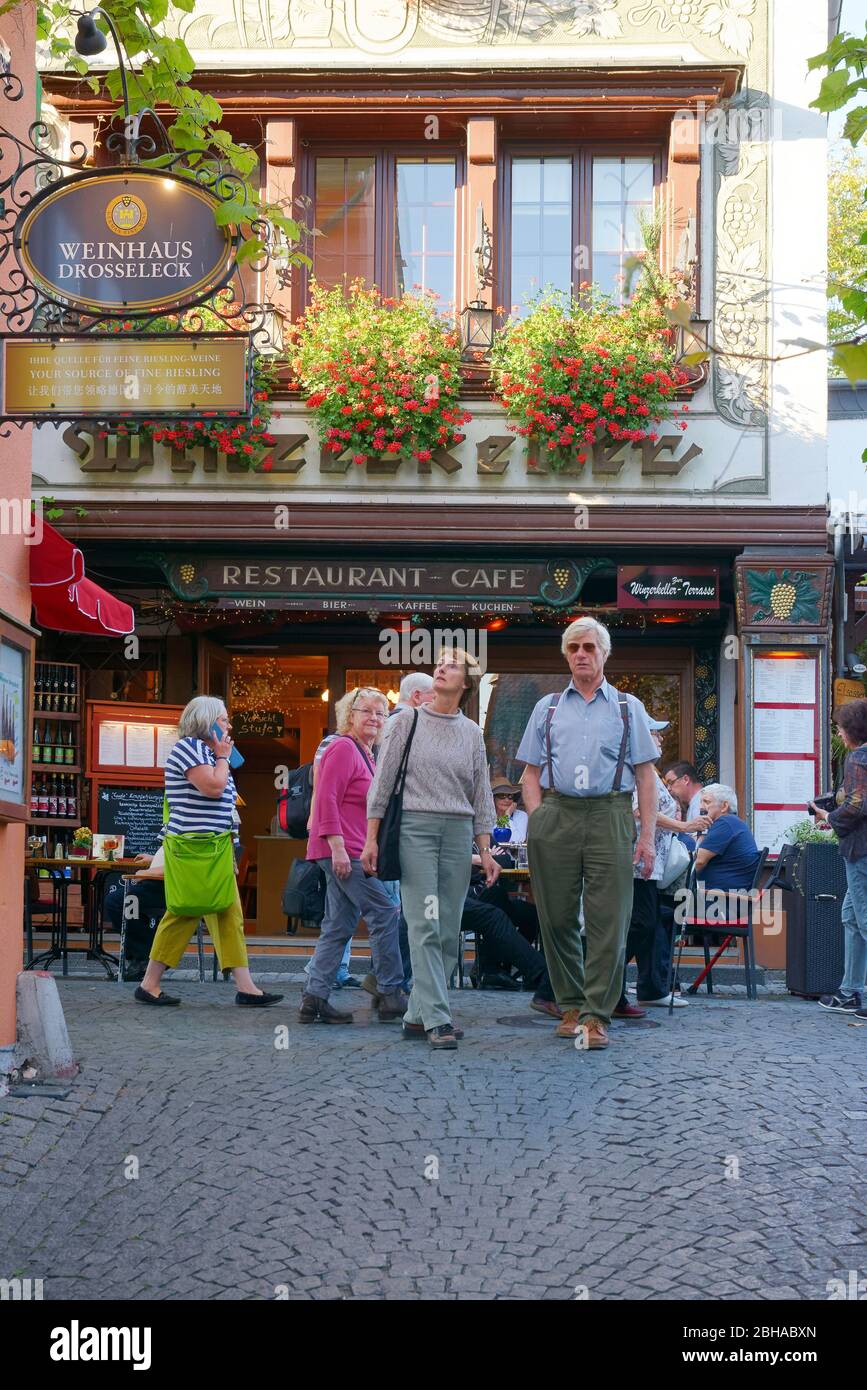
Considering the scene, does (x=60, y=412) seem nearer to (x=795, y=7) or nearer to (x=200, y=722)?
(x=200, y=722)

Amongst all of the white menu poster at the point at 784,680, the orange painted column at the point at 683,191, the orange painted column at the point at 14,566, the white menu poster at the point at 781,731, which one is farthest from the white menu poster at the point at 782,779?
the orange painted column at the point at 14,566

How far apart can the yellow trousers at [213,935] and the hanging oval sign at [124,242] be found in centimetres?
409

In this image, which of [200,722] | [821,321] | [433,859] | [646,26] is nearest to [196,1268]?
[433,859]

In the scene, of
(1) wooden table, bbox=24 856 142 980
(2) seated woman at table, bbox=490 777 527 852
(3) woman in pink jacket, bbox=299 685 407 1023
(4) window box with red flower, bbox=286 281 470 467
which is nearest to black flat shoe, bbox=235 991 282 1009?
(3) woman in pink jacket, bbox=299 685 407 1023

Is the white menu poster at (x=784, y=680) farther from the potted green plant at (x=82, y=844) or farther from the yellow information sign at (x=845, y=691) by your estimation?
the potted green plant at (x=82, y=844)

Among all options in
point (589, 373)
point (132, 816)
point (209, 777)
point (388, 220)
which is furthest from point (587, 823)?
point (388, 220)

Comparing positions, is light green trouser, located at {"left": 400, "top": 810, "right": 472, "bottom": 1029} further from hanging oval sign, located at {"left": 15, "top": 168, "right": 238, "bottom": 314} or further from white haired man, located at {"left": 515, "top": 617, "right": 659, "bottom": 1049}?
hanging oval sign, located at {"left": 15, "top": 168, "right": 238, "bottom": 314}

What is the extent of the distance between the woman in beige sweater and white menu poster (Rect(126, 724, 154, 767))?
7839 mm

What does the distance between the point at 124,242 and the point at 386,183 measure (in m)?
9.68

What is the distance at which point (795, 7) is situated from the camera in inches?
631

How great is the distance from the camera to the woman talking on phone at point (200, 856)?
1023 cm

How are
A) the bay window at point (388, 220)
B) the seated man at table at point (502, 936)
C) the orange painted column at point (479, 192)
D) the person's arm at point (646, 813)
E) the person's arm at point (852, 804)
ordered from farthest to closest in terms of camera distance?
the bay window at point (388, 220), the orange painted column at point (479, 192), the seated man at table at point (502, 936), the person's arm at point (852, 804), the person's arm at point (646, 813)

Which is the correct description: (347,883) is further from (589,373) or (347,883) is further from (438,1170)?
(589,373)

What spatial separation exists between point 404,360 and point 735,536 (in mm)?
3268
